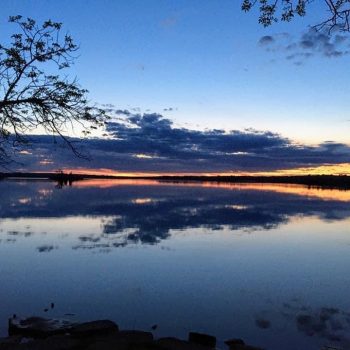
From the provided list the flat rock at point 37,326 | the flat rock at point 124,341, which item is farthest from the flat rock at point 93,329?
the flat rock at point 124,341

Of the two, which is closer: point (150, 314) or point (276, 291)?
point (150, 314)

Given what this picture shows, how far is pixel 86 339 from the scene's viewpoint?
10398 millimetres

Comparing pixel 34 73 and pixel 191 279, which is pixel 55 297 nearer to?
pixel 191 279

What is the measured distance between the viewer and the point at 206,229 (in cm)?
3209

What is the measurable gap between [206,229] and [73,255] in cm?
1272

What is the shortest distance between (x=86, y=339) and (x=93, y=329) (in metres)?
0.67

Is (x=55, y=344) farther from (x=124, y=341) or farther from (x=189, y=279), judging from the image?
(x=189, y=279)

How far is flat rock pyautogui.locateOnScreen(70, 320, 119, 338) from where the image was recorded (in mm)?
10972

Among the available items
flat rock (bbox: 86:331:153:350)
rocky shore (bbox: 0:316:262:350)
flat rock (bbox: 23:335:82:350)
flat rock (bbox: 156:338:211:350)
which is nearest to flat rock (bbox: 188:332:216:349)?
rocky shore (bbox: 0:316:262:350)

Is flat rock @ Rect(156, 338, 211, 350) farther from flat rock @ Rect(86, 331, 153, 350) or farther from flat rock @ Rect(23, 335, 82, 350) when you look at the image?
flat rock @ Rect(23, 335, 82, 350)

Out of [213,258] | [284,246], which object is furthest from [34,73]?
[284,246]

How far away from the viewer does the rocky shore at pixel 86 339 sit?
385 inches

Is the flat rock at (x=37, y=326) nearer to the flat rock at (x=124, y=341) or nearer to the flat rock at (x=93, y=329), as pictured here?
the flat rock at (x=93, y=329)

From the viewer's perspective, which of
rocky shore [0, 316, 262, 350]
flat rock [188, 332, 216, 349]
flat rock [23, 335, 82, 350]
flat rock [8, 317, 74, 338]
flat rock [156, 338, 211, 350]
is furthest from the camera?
flat rock [8, 317, 74, 338]
